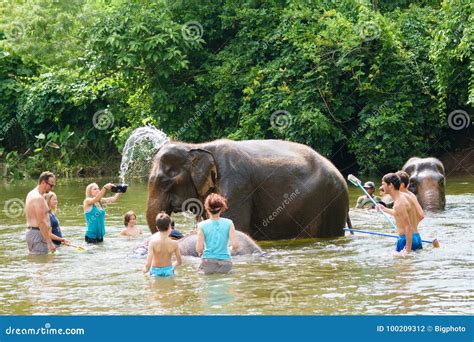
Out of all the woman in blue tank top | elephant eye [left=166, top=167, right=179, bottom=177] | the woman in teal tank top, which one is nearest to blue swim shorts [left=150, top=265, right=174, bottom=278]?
the woman in blue tank top

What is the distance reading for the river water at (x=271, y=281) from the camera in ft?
30.5

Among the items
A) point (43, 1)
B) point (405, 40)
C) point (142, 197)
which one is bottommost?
point (142, 197)

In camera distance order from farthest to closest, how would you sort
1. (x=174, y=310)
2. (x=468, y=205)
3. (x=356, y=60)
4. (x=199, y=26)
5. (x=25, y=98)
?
1. (x=25, y=98)
2. (x=199, y=26)
3. (x=356, y=60)
4. (x=468, y=205)
5. (x=174, y=310)

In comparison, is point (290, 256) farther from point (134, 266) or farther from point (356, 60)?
point (356, 60)

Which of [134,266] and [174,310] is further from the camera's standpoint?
[134,266]

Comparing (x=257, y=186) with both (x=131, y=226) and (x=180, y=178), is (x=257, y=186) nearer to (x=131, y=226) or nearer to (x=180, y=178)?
(x=180, y=178)

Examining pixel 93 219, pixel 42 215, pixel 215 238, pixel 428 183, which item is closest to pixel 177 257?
pixel 215 238

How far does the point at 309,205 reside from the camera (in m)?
14.3

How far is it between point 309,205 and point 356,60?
12111 mm

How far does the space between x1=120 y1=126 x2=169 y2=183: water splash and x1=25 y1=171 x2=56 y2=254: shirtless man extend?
1459cm

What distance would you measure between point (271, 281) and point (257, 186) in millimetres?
3323

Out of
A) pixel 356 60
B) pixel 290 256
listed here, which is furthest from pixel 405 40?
pixel 290 256

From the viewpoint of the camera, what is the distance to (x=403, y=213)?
11.7 m

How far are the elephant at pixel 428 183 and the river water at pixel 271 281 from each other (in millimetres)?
1367
